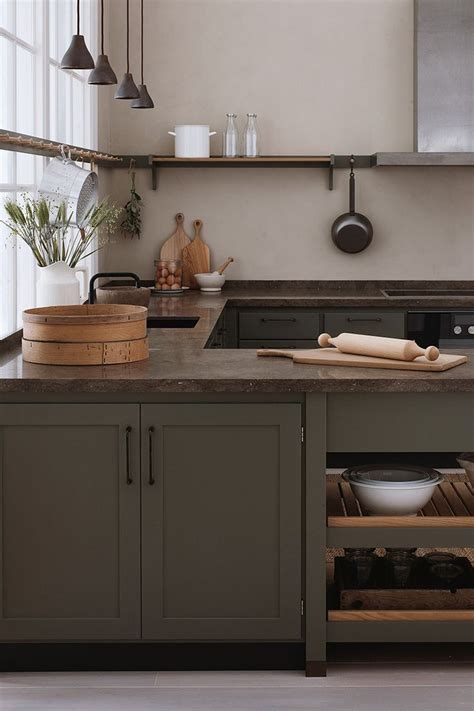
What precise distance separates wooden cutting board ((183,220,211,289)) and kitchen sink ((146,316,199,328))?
1251 millimetres

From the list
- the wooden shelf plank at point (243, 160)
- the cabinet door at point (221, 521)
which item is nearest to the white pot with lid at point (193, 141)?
the wooden shelf plank at point (243, 160)

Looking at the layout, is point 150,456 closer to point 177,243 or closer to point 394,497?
point 394,497

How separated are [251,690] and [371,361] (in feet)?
3.31

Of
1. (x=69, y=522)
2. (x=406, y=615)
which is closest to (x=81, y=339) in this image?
(x=69, y=522)

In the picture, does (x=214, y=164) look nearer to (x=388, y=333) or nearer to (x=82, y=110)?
(x=82, y=110)

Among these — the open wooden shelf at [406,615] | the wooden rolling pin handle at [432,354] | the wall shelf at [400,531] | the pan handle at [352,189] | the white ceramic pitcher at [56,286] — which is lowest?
the open wooden shelf at [406,615]

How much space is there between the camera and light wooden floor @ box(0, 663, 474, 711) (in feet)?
9.87

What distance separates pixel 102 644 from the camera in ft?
10.5

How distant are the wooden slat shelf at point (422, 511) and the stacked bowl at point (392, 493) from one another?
0.04 meters

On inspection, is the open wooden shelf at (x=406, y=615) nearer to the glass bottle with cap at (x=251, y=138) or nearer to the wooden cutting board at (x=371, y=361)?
the wooden cutting board at (x=371, y=361)

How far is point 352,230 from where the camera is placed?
20.7ft

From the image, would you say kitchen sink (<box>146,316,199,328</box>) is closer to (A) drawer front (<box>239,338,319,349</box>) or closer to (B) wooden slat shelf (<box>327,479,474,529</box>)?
(A) drawer front (<box>239,338,319,349</box>)

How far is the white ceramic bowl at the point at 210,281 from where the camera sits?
6145mm

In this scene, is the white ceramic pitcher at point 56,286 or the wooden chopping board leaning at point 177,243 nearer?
the white ceramic pitcher at point 56,286
